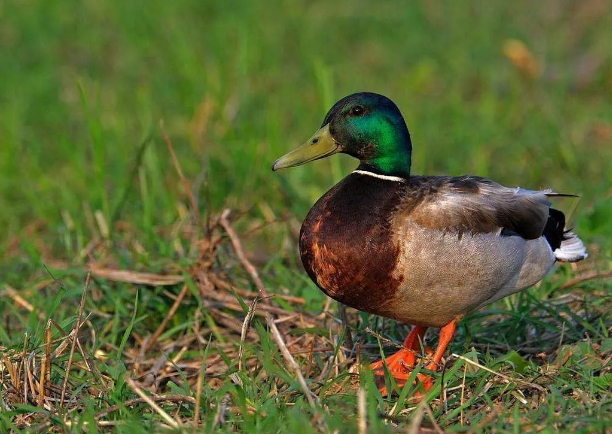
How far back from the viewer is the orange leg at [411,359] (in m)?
3.51

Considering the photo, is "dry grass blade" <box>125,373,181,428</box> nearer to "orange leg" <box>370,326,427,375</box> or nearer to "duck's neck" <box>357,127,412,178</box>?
"orange leg" <box>370,326,427,375</box>

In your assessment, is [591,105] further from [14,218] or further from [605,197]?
[14,218]

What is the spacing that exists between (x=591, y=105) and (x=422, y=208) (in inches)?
157

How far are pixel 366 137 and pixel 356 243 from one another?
0.46 metres

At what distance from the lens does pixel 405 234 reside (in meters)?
3.33

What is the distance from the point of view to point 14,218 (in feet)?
18.4

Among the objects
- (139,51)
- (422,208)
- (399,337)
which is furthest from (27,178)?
(422,208)

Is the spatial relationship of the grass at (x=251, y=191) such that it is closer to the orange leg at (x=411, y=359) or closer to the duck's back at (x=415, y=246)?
the orange leg at (x=411, y=359)

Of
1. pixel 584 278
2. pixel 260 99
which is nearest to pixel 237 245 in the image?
pixel 584 278

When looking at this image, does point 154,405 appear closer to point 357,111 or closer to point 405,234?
point 405,234

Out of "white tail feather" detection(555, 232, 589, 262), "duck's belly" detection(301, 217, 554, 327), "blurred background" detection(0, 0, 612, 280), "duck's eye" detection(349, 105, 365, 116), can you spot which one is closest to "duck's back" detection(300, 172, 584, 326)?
"duck's belly" detection(301, 217, 554, 327)

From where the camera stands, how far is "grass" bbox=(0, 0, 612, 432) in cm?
328

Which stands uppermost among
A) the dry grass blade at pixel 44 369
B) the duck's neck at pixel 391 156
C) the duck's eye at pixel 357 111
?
the duck's eye at pixel 357 111

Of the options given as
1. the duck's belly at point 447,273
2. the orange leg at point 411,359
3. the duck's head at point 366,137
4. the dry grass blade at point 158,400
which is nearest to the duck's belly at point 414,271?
the duck's belly at point 447,273
